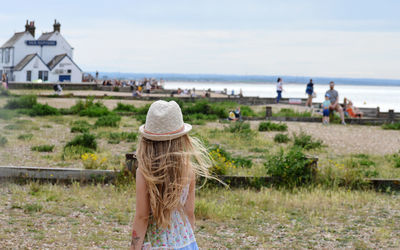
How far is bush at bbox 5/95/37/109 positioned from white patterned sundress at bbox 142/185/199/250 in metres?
21.9

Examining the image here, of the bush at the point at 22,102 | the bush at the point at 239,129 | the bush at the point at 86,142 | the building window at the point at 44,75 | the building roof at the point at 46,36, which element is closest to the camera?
the bush at the point at 86,142

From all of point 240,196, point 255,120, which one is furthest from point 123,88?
point 240,196

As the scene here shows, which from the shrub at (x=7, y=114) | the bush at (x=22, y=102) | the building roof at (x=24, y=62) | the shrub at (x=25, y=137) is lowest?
the shrub at (x=25, y=137)

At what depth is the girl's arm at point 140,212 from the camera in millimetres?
3541

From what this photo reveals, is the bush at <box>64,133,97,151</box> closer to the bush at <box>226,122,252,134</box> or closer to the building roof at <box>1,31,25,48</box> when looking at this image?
the bush at <box>226,122,252,134</box>

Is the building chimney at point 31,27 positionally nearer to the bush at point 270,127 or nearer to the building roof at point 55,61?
the building roof at point 55,61

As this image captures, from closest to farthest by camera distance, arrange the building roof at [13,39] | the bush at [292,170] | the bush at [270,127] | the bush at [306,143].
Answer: the bush at [292,170]
the bush at [306,143]
the bush at [270,127]
the building roof at [13,39]

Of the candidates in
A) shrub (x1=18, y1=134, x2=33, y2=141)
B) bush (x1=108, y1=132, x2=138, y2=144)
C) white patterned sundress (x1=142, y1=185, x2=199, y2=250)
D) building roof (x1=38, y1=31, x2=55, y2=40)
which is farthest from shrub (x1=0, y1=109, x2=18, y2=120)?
building roof (x1=38, y1=31, x2=55, y2=40)

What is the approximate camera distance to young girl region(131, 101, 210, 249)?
351 cm

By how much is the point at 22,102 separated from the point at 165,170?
22.3 metres

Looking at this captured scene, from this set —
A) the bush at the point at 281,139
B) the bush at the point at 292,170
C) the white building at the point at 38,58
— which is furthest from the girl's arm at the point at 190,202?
the white building at the point at 38,58

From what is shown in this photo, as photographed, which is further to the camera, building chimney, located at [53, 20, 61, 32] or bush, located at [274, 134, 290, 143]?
building chimney, located at [53, 20, 61, 32]

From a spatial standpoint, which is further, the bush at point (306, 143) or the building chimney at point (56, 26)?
the building chimney at point (56, 26)

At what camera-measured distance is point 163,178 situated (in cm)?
359
